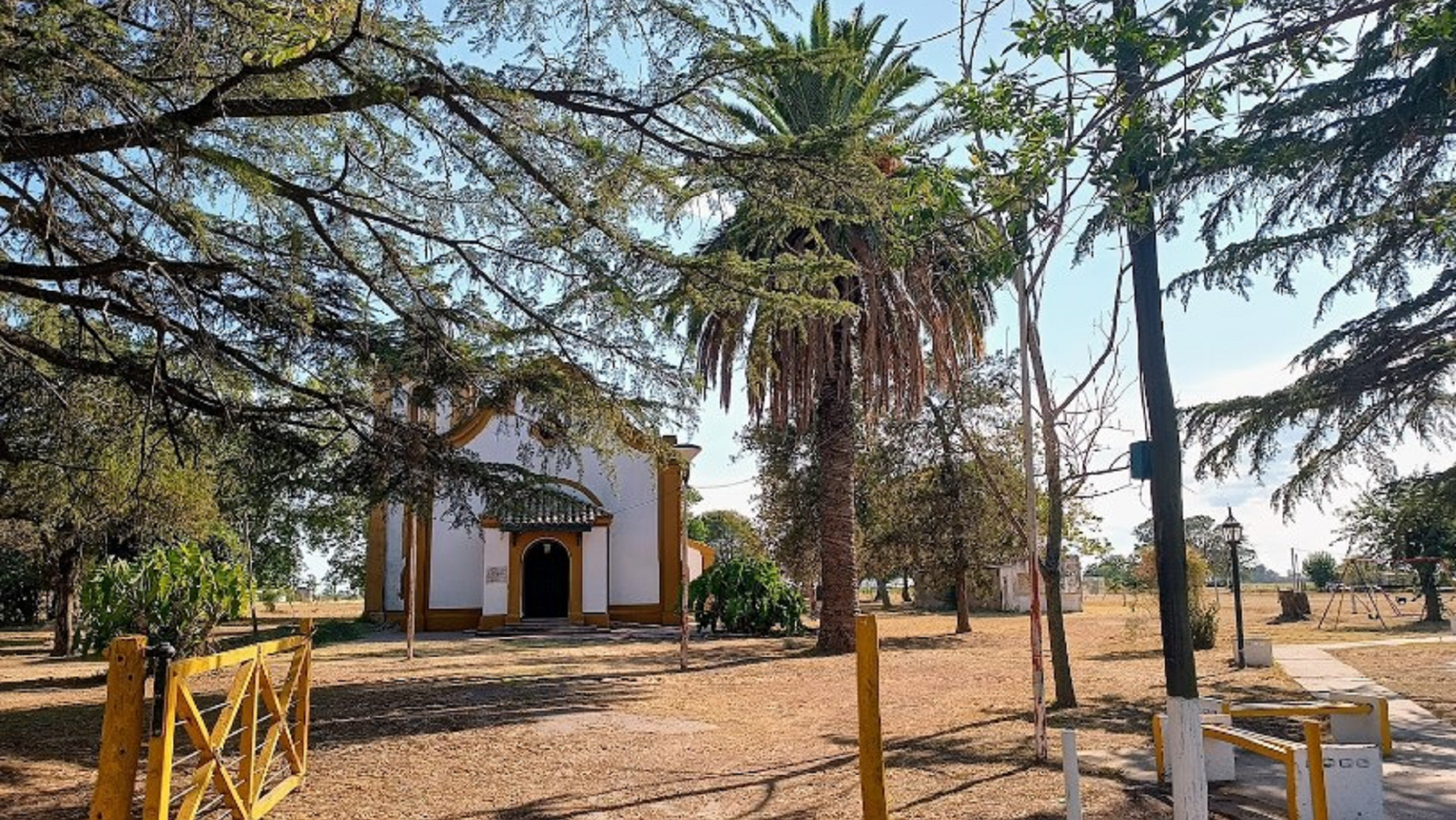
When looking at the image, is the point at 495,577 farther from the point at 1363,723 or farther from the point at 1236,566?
the point at 1363,723

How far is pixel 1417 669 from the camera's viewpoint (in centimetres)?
1766

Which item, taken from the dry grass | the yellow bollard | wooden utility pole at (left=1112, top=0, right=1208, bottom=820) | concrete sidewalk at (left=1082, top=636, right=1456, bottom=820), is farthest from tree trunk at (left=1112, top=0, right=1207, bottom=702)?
the dry grass

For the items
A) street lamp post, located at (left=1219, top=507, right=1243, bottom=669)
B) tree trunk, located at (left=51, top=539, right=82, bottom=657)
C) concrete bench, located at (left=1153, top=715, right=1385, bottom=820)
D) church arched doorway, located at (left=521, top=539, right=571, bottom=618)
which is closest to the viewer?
concrete bench, located at (left=1153, top=715, right=1385, bottom=820)

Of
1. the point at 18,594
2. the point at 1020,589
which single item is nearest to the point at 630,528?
the point at 1020,589

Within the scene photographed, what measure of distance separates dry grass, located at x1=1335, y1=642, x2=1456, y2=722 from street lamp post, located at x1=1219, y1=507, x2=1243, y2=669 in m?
1.92

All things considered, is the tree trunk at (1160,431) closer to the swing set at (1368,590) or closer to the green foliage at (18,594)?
the swing set at (1368,590)

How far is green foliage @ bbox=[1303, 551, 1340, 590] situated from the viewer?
57.5 m

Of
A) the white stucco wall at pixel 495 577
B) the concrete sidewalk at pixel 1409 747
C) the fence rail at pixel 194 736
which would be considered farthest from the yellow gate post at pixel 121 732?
the white stucco wall at pixel 495 577

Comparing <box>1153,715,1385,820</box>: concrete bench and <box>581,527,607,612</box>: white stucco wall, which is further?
<box>581,527,607,612</box>: white stucco wall

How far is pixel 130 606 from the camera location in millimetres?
14602

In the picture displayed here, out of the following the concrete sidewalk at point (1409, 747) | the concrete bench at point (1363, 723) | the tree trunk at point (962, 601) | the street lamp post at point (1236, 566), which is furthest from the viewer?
the tree trunk at point (962, 601)

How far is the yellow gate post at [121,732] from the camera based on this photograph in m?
4.51

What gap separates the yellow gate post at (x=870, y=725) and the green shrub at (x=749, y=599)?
2293 centimetres

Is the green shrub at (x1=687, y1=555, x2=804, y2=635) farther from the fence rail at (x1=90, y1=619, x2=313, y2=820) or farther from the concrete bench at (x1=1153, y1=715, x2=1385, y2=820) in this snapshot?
the concrete bench at (x1=1153, y1=715, x2=1385, y2=820)
